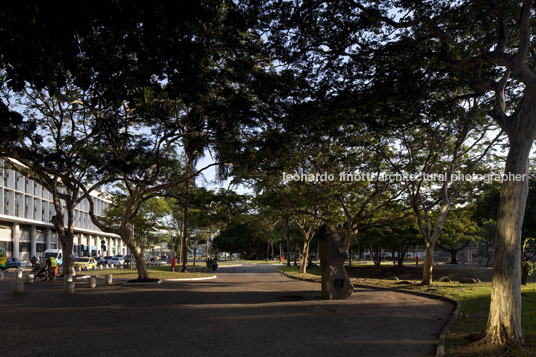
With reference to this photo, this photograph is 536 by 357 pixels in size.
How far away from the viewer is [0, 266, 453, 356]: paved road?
298 inches

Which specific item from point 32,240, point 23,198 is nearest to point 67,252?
point 23,198

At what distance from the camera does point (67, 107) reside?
21.9 m

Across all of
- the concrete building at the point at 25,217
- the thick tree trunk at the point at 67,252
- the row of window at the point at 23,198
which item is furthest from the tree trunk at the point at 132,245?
the row of window at the point at 23,198

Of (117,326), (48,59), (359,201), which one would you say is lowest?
(117,326)

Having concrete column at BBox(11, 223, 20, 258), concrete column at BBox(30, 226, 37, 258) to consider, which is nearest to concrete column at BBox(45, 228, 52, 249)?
concrete column at BBox(30, 226, 37, 258)

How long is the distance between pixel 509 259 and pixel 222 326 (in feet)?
19.7

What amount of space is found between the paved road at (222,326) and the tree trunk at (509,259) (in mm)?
1224

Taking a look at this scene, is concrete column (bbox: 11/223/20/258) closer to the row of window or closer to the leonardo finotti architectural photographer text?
the row of window

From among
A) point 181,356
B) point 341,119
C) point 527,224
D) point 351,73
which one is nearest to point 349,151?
point 341,119

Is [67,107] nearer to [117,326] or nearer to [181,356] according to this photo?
[117,326]

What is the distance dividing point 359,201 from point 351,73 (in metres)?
13.5

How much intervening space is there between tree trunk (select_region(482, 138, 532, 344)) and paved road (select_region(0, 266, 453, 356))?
1.22m

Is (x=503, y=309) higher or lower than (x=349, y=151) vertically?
lower

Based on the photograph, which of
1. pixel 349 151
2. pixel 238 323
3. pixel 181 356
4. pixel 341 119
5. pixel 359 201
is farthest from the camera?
pixel 359 201
